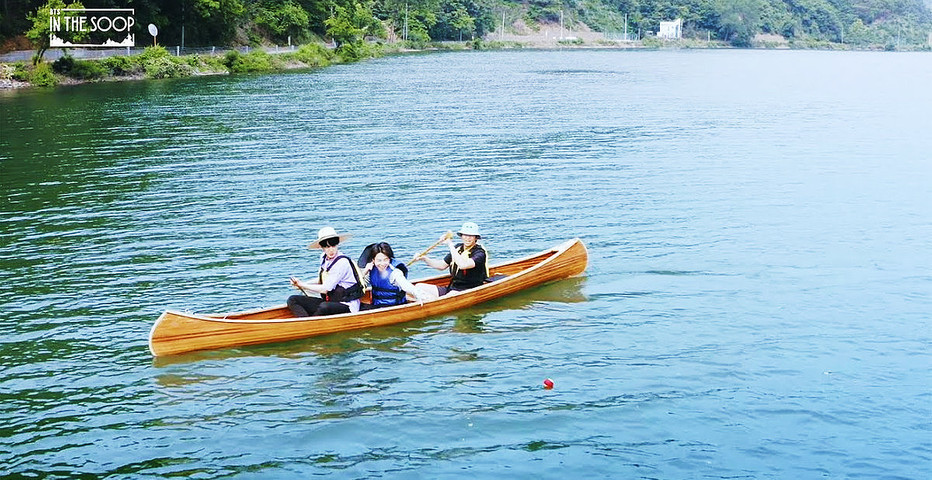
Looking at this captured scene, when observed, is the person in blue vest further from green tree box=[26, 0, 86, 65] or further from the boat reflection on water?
green tree box=[26, 0, 86, 65]

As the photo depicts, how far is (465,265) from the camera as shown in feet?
60.1

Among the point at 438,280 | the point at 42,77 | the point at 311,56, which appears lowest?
the point at 438,280

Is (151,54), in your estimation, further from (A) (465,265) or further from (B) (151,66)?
(A) (465,265)

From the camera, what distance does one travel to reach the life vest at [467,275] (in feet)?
61.1

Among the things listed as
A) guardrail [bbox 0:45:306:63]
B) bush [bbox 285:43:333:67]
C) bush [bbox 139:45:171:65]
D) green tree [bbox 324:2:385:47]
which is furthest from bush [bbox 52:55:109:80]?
green tree [bbox 324:2:385:47]

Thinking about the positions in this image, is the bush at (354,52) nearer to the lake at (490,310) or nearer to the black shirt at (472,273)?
the lake at (490,310)

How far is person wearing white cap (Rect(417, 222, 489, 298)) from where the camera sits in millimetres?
18328

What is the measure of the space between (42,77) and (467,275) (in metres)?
58.1

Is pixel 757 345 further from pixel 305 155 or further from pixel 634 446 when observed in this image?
pixel 305 155

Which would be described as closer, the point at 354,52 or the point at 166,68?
the point at 166,68

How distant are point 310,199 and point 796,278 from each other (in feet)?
47.3

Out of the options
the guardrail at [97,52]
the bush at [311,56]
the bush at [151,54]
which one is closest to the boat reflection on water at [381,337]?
the guardrail at [97,52]

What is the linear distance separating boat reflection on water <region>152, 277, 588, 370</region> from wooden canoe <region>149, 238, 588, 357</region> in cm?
10

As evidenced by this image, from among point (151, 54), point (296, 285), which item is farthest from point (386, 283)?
point (151, 54)
